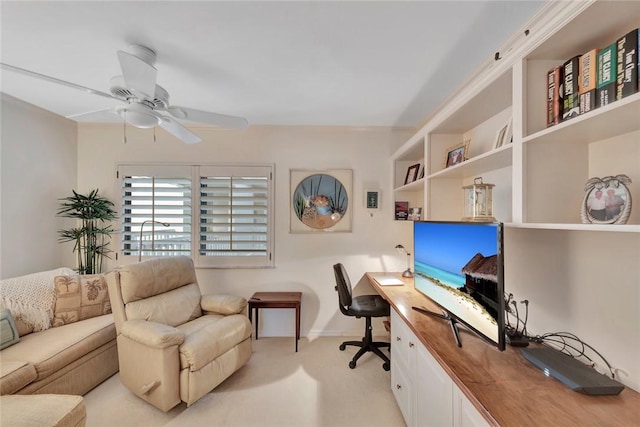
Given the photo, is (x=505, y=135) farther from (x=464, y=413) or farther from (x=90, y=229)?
(x=90, y=229)

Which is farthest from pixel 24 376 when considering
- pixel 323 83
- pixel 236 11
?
pixel 323 83

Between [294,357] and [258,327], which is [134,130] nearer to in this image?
[258,327]

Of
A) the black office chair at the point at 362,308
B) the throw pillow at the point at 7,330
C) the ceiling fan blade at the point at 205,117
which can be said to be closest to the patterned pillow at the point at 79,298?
the throw pillow at the point at 7,330

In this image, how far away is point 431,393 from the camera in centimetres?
123

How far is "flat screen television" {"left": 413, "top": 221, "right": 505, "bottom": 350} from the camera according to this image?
1053 mm

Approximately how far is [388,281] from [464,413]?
1.44m

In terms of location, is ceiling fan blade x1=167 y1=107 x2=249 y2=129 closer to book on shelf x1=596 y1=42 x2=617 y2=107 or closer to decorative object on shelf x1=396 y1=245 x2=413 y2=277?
book on shelf x1=596 y1=42 x2=617 y2=107

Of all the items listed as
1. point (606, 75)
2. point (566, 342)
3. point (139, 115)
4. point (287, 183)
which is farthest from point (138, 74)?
point (566, 342)

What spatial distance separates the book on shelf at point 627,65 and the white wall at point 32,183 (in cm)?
422

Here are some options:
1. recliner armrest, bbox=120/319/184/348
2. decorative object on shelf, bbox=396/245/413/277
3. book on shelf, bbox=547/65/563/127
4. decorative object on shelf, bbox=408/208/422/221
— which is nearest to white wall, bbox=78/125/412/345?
decorative object on shelf, bbox=396/245/413/277

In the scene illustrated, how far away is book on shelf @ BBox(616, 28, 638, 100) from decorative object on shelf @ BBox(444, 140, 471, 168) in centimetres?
95

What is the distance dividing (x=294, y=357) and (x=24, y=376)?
1918 mm

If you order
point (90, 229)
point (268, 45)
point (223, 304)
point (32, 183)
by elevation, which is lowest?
point (223, 304)

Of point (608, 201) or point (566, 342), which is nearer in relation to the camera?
point (608, 201)
